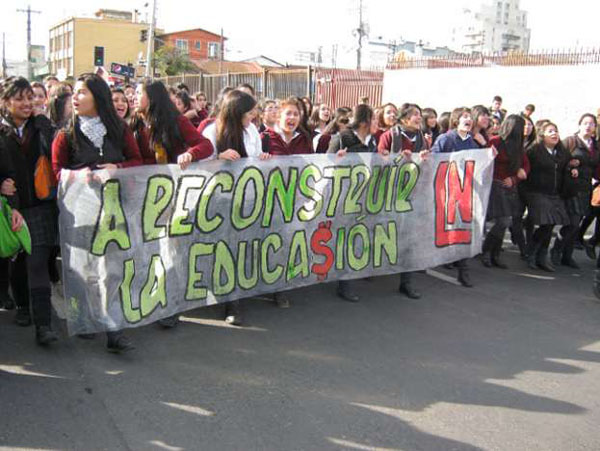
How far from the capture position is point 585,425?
360 centimetres

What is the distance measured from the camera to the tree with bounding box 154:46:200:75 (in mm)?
55344

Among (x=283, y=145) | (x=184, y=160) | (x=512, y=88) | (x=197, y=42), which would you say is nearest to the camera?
(x=184, y=160)

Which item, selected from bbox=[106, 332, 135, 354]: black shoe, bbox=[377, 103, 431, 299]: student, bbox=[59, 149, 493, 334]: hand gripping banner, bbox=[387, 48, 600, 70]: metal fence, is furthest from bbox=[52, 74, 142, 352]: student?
bbox=[387, 48, 600, 70]: metal fence

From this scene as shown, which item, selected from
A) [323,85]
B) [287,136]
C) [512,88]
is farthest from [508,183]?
[323,85]

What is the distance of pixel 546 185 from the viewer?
279 inches

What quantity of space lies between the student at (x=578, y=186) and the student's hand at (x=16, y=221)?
566 cm

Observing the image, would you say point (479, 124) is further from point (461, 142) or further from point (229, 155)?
point (229, 155)

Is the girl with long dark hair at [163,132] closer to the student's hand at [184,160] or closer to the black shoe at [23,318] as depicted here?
the student's hand at [184,160]

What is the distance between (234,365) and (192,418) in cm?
76

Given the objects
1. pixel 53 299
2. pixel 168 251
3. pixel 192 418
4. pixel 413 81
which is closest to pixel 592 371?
→ pixel 192 418

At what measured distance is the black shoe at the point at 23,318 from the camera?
→ 4738mm

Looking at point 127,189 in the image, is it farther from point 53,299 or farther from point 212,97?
point 212,97

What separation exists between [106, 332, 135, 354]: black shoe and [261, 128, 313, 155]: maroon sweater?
2095mm

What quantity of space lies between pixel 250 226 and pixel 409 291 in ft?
5.87
